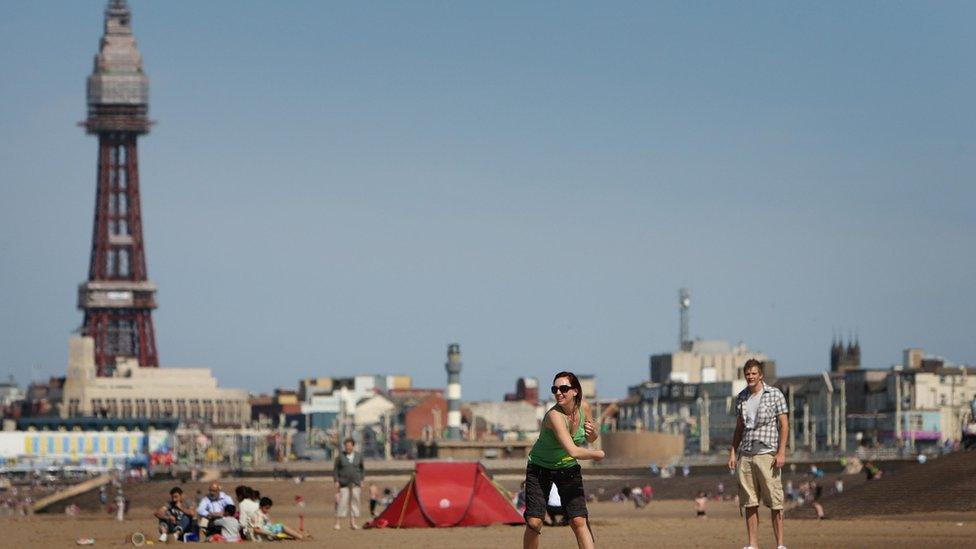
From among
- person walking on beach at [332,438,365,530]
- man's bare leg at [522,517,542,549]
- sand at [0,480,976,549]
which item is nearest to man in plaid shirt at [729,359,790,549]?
man's bare leg at [522,517,542,549]

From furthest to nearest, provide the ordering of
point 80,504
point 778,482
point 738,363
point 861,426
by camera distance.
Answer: point 738,363 < point 861,426 < point 80,504 < point 778,482

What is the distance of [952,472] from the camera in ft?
134

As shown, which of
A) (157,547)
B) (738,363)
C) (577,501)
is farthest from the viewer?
(738,363)

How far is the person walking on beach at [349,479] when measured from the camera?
31.0 meters

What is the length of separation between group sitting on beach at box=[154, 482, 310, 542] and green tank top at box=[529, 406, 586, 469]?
10.6 meters

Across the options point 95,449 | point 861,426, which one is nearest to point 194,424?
point 95,449

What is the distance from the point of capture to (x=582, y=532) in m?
16.4

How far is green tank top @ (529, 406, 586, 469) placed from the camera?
1645cm

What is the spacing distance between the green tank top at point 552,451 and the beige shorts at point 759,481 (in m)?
3.27

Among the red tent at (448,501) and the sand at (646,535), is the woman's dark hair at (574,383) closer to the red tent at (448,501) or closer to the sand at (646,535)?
the sand at (646,535)

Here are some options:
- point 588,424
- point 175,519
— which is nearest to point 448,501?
point 175,519

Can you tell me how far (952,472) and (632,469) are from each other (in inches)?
2667

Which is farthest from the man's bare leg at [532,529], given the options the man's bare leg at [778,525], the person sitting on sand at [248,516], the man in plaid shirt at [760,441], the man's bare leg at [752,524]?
the person sitting on sand at [248,516]

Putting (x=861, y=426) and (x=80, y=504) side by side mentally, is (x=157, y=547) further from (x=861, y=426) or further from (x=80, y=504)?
(x=861, y=426)
